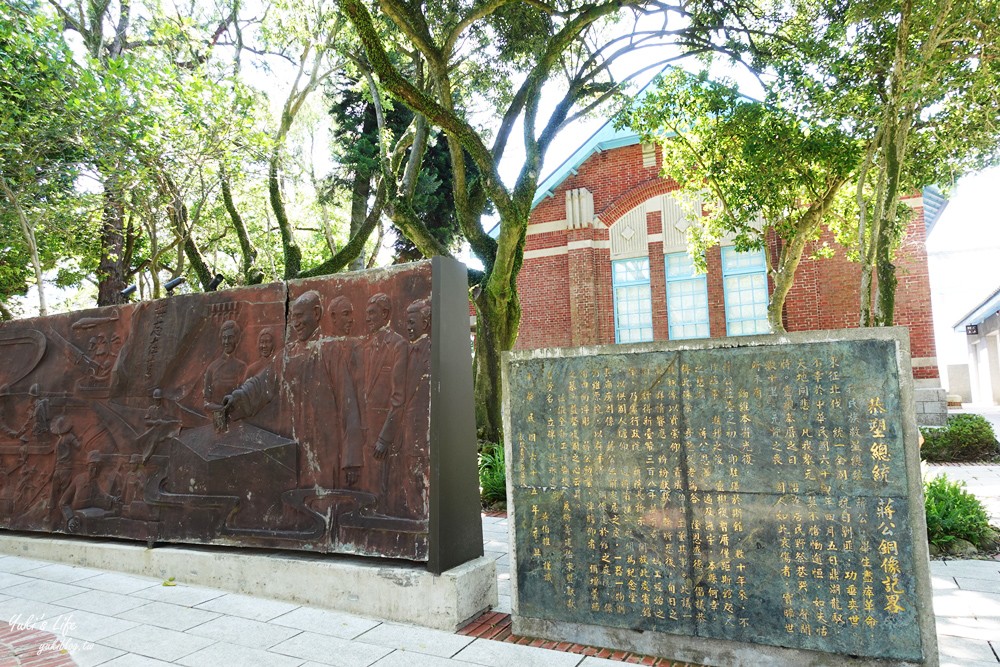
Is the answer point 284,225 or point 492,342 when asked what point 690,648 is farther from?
point 284,225

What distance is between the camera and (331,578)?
453 centimetres

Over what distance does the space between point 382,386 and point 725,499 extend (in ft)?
7.89

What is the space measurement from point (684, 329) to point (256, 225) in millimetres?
11529

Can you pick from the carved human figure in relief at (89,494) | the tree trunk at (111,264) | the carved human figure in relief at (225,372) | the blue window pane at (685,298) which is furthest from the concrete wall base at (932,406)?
the tree trunk at (111,264)

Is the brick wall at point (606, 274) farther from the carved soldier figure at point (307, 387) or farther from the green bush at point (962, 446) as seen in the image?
the carved soldier figure at point (307, 387)

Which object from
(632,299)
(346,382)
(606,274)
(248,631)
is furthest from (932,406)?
(248,631)

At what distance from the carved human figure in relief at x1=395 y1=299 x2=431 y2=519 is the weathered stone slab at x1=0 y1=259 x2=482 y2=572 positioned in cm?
1

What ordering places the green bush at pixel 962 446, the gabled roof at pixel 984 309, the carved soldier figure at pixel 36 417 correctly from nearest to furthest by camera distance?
the carved soldier figure at pixel 36 417 < the green bush at pixel 962 446 < the gabled roof at pixel 984 309

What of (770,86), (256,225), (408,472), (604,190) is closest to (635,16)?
(770,86)

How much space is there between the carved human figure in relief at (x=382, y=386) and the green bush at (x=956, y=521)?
446 cm

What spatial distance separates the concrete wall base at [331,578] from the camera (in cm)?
415

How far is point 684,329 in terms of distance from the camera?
15641 mm

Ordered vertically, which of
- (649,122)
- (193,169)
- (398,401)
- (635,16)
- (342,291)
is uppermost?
(635,16)

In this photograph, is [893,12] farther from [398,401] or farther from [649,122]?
[398,401]
